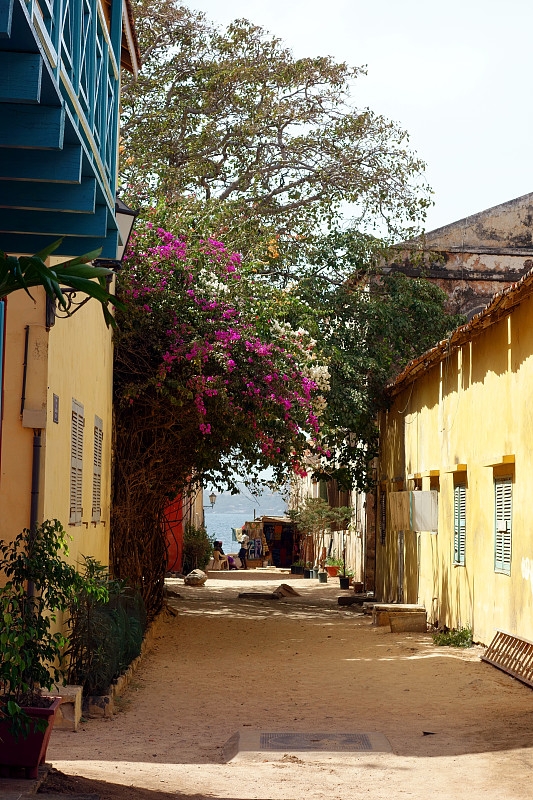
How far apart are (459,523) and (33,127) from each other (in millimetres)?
10565

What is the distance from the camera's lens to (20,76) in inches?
181

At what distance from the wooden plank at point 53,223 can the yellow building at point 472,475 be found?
4.84 m

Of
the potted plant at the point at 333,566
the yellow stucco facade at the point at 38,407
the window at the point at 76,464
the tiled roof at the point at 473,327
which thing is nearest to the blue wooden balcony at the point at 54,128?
the yellow stucco facade at the point at 38,407

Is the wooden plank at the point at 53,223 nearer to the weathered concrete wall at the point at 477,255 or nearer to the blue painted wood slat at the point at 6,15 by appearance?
the blue painted wood slat at the point at 6,15

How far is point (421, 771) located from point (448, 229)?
18135mm

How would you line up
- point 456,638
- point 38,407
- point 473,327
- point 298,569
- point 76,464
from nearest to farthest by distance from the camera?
point 38,407
point 76,464
point 473,327
point 456,638
point 298,569

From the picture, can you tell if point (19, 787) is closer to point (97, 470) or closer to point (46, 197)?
point (46, 197)

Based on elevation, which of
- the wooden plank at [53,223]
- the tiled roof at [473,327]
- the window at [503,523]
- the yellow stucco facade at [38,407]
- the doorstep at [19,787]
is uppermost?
the tiled roof at [473,327]

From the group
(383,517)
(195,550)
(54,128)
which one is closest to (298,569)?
(195,550)

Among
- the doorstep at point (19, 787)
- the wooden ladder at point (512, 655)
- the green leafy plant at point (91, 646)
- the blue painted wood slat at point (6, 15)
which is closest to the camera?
the blue painted wood slat at point (6, 15)

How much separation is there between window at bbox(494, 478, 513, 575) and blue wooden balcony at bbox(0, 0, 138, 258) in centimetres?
640

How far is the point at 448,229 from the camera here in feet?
76.1

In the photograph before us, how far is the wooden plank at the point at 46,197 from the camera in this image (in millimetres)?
5992

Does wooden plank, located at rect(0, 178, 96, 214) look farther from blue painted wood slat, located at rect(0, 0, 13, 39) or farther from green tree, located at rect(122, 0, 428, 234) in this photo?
green tree, located at rect(122, 0, 428, 234)
